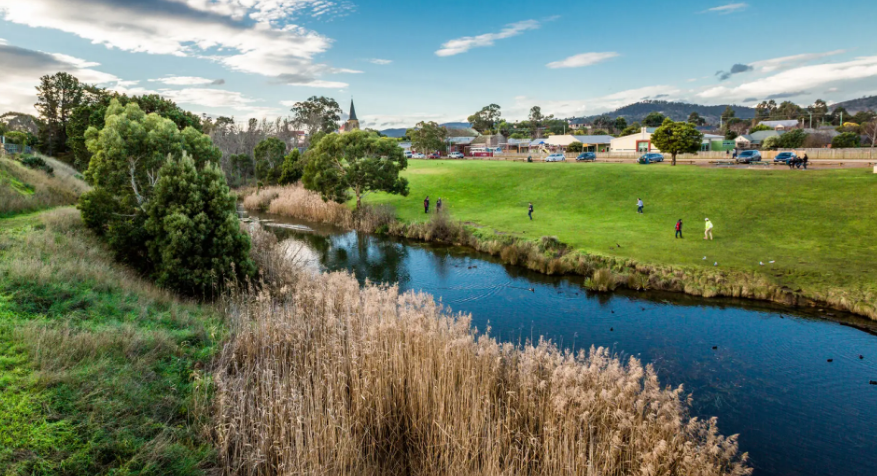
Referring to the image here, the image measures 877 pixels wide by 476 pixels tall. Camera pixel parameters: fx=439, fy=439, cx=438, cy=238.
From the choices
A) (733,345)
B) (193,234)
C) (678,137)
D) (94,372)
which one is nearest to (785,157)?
(678,137)

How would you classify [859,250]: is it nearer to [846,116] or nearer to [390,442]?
[390,442]

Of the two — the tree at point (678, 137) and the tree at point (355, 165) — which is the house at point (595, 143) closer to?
the tree at point (678, 137)

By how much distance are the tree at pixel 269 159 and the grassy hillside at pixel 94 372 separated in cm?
4629

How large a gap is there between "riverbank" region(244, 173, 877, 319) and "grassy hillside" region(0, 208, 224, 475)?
1768cm

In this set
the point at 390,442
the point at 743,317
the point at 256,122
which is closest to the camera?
the point at 390,442

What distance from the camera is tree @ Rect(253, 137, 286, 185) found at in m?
57.9

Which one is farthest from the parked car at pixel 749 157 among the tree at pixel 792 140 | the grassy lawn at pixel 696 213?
the tree at pixel 792 140

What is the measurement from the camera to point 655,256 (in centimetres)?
2333

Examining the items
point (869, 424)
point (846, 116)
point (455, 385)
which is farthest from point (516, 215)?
point (846, 116)

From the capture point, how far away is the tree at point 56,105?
137 feet

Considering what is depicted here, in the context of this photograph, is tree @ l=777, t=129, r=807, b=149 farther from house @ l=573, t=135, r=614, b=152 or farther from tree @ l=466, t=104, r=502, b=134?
tree @ l=466, t=104, r=502, b=134

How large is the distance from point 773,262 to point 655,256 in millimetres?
5198

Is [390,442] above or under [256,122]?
under

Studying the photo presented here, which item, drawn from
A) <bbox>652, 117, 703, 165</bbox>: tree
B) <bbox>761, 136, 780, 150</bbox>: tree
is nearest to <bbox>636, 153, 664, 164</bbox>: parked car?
<bbox>652, 117, 703, 165</bbox>: tree
